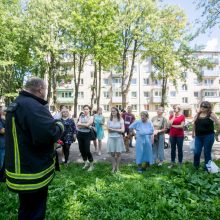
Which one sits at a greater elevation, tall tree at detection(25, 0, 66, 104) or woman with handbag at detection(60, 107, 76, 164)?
tall tree at detection(25, 0, 66, 104)

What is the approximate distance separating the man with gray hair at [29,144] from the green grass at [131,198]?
68.5 inches

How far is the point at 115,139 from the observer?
26.6 ft

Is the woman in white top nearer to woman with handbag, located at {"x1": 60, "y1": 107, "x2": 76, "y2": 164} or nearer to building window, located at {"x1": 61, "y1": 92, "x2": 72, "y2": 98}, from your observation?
woman with handbag, located at {"x1": 60, "y1": 107, "x2": 76, "y2": 164}

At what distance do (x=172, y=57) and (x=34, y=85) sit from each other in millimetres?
28847

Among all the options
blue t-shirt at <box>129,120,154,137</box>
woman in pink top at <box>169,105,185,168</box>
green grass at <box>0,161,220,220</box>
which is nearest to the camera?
green grass at <box>0,161,220,220</box>

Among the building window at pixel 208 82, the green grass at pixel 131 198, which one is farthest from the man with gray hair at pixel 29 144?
the building window at pixel 208 82

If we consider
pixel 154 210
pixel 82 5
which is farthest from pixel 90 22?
pixel 154 210

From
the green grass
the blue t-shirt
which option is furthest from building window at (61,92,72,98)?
the green grass

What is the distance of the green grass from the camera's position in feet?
15.5

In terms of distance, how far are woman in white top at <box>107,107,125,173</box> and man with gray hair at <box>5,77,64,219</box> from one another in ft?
16.0

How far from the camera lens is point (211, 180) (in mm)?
6367

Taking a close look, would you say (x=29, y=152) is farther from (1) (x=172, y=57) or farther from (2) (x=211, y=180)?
(1) (x=172, y=57)

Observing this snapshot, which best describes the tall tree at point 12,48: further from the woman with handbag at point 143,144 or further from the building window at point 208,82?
the building window at point 208,82

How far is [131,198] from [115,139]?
2.92 m
